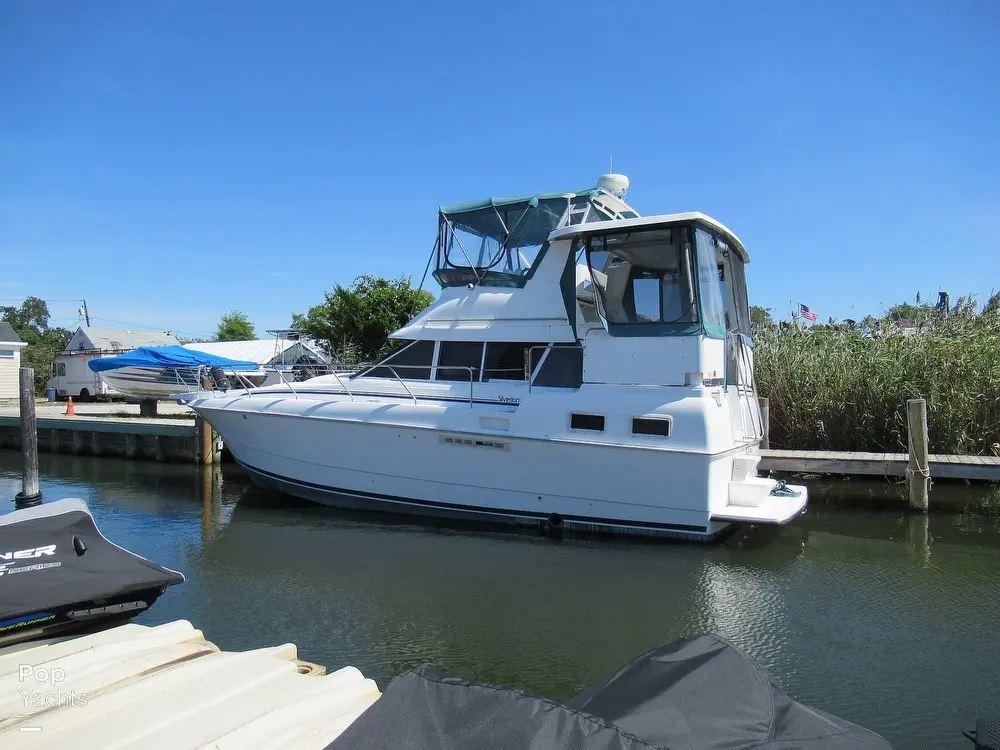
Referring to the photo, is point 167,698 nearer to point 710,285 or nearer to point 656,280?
point 656,280

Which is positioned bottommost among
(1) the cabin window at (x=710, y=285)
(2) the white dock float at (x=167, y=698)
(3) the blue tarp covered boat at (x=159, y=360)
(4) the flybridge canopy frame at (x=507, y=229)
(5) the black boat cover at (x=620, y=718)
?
(2) the white dock float at (x=167, y=698)

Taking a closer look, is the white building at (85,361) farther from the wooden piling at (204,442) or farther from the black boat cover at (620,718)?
the black boat cover at (620,718)

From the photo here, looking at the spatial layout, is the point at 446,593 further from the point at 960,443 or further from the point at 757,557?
the point at 960,443

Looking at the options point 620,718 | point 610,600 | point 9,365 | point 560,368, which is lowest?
point 610,600

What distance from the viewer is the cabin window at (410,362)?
9875 mm

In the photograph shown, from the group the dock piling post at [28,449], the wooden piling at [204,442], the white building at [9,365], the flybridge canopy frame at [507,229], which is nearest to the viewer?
the dock piling post at [28,449]

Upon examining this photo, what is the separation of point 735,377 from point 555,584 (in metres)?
3.88

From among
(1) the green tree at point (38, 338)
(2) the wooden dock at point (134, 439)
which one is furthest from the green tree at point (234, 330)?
(2) the wooden dock at point (134, 439)

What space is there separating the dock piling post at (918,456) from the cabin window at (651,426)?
4349 millimetres

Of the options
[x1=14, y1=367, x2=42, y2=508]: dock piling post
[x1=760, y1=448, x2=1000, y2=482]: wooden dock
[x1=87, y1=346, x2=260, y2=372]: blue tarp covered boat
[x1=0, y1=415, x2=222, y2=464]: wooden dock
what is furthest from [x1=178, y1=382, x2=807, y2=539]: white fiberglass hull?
[x1=87, y1=346, x2=260, y2=372]: blue tarp covered boat

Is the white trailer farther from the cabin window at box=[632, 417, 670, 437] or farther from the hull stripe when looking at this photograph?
the cabin window at box=[632, 417, 670, 437]

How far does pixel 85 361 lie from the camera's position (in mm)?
28281

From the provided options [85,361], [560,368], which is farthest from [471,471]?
[85,361]

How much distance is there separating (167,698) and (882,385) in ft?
41.1
